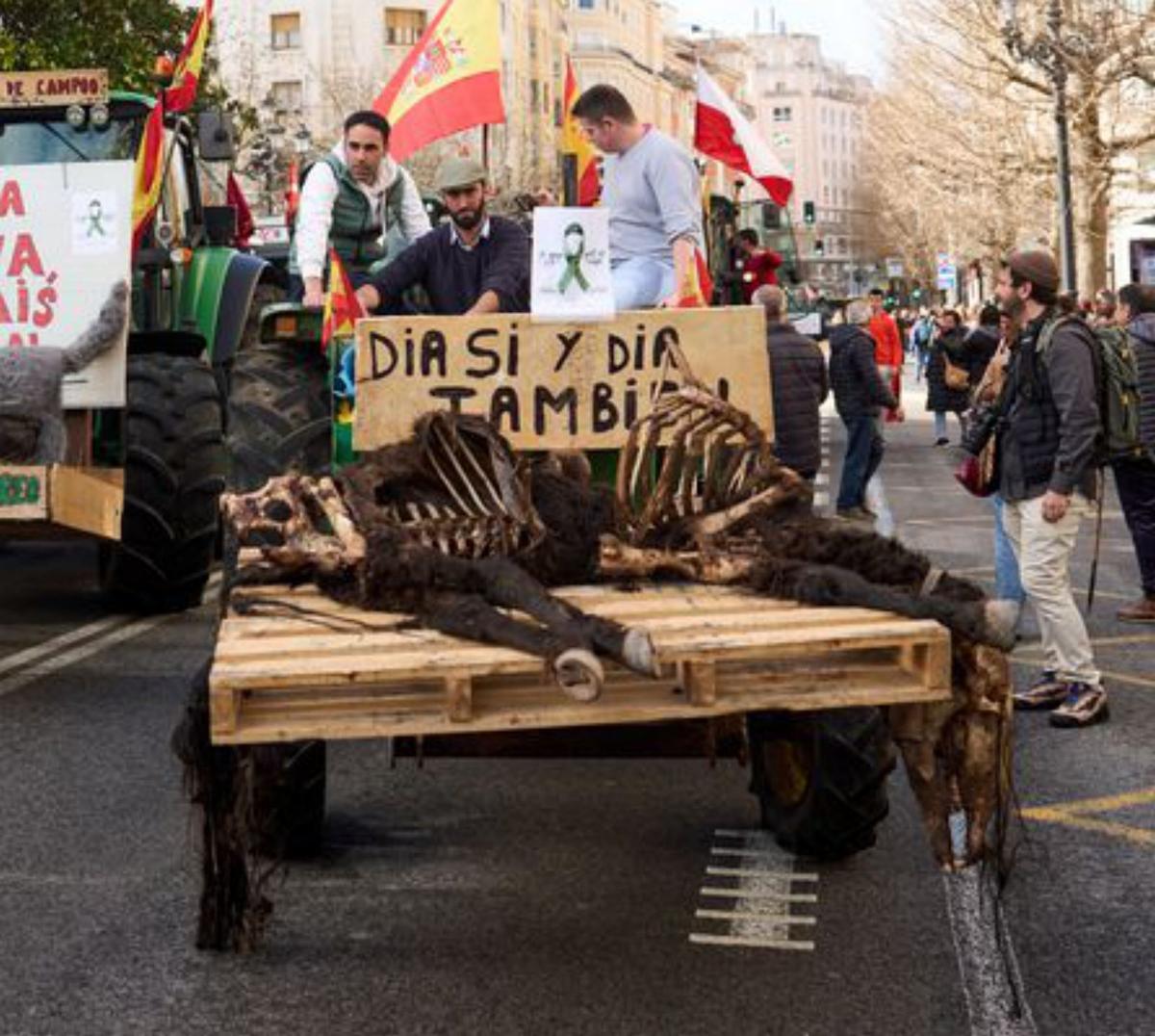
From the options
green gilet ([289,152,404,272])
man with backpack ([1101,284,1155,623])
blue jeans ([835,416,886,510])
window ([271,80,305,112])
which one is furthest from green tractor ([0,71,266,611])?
window ([271,80,305,112])

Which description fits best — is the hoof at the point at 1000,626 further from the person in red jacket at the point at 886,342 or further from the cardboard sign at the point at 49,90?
the person in red jacket at the point at 886,342

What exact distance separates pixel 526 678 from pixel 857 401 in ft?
43.9

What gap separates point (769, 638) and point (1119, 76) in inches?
1167

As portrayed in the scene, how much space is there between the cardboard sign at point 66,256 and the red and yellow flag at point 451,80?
2157mm

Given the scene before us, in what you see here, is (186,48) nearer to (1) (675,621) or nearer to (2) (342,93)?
(1) (675,621)

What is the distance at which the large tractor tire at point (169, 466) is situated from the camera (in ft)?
34.5

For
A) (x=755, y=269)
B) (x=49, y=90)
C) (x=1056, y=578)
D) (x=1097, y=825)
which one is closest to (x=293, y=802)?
(x=1097, y=825)

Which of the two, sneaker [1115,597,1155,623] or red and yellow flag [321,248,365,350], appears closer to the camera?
red and yellow flag [321,248,365,350]

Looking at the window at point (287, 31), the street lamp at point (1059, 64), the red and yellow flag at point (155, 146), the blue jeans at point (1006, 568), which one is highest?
the window at point (287, 31)

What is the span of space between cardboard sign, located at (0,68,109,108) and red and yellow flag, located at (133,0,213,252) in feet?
1.03

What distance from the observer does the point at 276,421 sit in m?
8.81

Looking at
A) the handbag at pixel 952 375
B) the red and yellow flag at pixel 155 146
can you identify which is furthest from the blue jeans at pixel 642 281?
the handbag at pixel 952 375

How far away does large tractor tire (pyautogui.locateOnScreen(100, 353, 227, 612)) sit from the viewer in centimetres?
1052

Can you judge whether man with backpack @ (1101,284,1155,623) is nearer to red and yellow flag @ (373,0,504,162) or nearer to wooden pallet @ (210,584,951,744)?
red and yellow flag @ (373,0,504,162)
